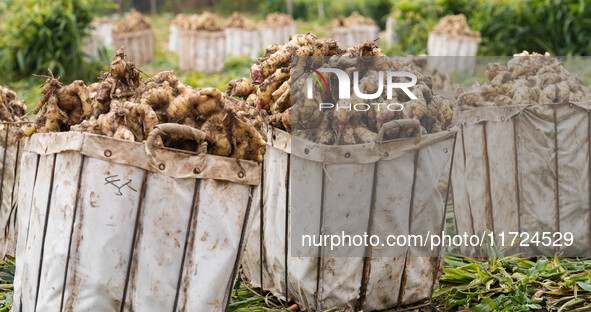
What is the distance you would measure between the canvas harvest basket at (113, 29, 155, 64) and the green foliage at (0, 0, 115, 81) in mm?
2930

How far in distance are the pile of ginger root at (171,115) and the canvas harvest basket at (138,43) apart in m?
9.53

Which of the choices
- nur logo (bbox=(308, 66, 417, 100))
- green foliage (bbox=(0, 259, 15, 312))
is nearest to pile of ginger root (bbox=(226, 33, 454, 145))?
nur logo (bbox=(308, 66, 417, 100))

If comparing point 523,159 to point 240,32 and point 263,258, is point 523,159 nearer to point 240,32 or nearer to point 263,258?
point 263,258

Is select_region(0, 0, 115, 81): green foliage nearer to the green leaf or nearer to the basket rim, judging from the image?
the basket rim

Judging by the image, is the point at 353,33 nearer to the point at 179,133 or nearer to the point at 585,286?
the point at 585,286

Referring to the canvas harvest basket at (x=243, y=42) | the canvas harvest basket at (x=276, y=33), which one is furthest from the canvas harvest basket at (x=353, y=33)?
the canvas harvest basket at (x=243, y=42)

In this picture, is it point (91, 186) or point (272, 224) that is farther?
point (272, 224)

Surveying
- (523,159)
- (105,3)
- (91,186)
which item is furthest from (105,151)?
(105,3)

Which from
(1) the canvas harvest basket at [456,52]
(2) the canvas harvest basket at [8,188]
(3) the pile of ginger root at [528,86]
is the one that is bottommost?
(2) the canvas harvest basket at [8,188]

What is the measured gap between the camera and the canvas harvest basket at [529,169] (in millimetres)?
3143

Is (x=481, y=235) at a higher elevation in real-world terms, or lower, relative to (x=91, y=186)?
lower

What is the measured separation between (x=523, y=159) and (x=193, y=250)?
68.1 inches

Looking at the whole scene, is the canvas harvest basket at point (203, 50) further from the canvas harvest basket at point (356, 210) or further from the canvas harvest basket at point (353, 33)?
the canvas harvest basket at point (356, 210)

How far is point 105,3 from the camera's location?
9492 millimetres
